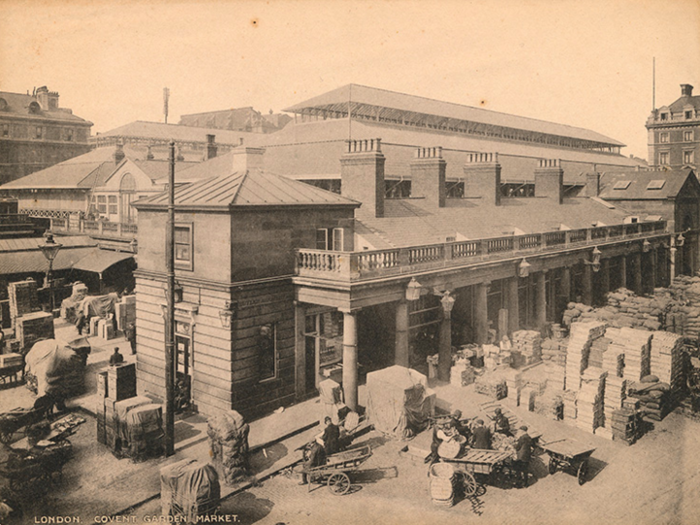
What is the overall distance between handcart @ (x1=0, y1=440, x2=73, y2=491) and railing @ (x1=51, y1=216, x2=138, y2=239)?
22.3 meters

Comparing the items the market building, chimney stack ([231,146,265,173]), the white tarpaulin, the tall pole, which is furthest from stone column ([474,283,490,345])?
the tall pole

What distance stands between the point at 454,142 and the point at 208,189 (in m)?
26.2

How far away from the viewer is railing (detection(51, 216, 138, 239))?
34.1 m

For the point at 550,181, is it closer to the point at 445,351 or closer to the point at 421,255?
the point at 445,351

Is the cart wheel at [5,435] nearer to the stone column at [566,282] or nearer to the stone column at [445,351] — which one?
the stone column at [445,351]

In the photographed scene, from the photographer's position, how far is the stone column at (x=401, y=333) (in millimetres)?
18766

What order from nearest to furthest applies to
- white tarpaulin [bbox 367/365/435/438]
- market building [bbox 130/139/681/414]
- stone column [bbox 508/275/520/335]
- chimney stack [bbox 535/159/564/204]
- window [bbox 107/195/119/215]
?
1. white tarpaulin [bbox 367/365/435/438]
2. market building [bbox 130/139/681/414]
3. stone column [bbox 508/275/520/335]
4. chimney stack [bbox 535/159/564/204]
5. window [bbox 107/195/119/215]

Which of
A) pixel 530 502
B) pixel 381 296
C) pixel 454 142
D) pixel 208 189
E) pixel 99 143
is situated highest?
pixel 99 143

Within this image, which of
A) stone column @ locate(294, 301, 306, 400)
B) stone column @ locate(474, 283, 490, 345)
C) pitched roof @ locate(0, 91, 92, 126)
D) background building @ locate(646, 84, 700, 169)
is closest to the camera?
stone column @ locate(294, 301, 306, 400)

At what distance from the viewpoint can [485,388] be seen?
1923 cm

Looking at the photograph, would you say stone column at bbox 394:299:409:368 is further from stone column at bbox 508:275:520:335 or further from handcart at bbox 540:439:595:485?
stone column at bbox 508:275:520:335

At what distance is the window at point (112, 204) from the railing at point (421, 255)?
28297 millimetres

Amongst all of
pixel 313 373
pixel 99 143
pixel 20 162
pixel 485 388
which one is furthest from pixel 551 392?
pixel 99 143

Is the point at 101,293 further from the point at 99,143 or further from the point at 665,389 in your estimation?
the point at 99,143
